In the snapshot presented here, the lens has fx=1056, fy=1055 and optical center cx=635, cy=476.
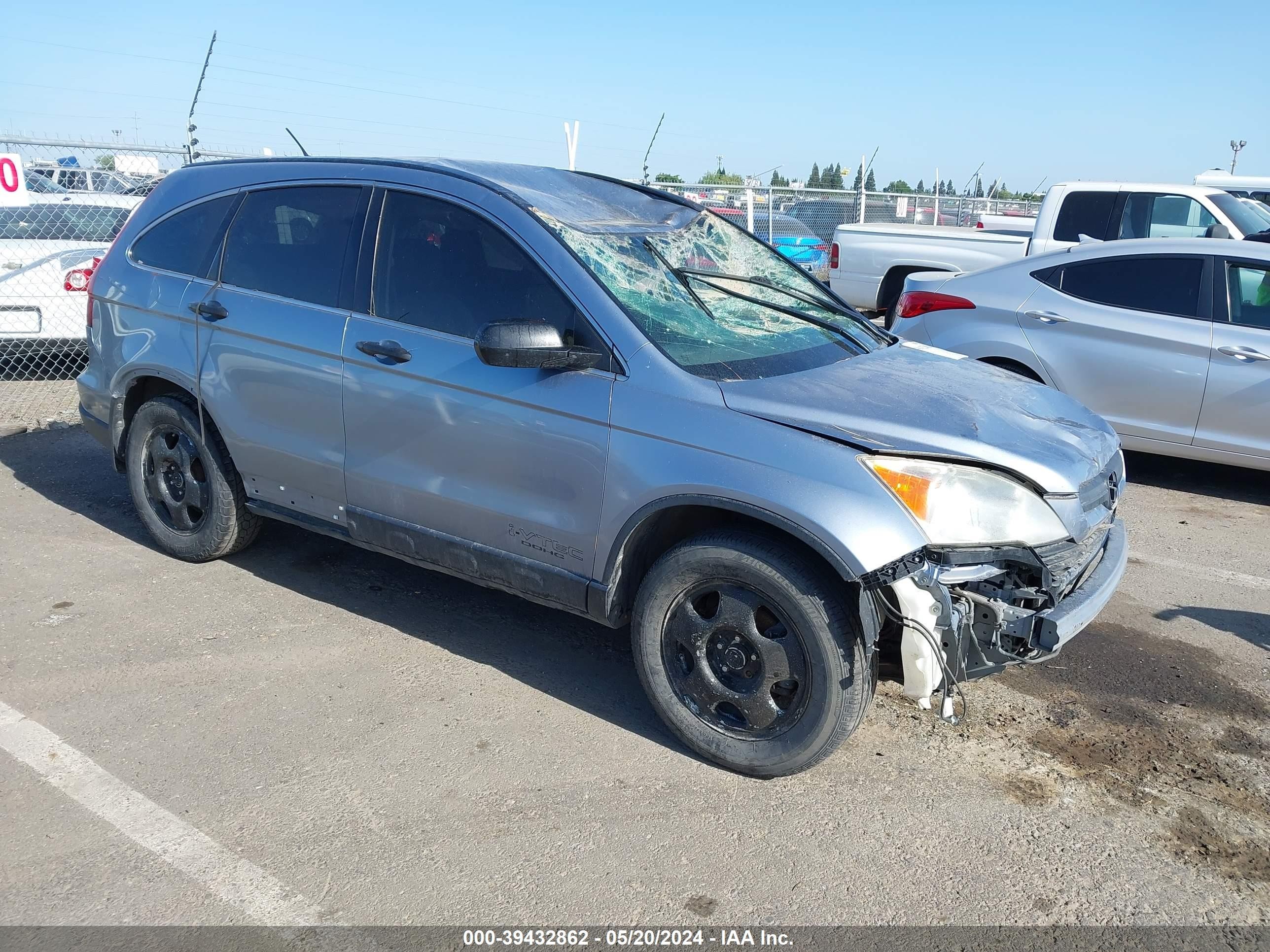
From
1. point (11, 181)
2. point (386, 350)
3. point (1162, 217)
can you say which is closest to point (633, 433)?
point (386, 350)

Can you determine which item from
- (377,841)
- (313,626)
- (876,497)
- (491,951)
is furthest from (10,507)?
(876,497)

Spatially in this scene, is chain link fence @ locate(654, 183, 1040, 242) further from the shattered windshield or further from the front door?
the front door

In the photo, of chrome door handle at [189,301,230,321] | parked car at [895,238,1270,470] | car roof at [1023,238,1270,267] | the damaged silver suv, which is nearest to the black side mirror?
the damaged silver suv

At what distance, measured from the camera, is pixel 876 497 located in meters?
3.09

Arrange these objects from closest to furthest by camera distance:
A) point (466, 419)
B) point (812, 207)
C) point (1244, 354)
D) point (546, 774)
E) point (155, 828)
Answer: point (155, 828) → point (546, 774) → point (466, 419) → point (1244, 354) → point (812, 207)

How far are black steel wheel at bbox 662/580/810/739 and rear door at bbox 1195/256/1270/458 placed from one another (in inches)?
172

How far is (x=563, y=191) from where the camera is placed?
4.23 metres

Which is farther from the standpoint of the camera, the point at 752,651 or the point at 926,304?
the point at 926,304

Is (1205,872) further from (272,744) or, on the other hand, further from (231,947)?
(272,744)

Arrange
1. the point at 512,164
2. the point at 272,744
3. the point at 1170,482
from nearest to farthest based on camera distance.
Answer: the point at 272,744 → the point at 512,164 → the point at 1170,482

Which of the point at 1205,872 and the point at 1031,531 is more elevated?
the point at 1031,531

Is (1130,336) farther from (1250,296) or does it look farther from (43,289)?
(43,289)

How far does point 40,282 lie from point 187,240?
4763mm

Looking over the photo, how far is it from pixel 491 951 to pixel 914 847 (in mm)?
1267
